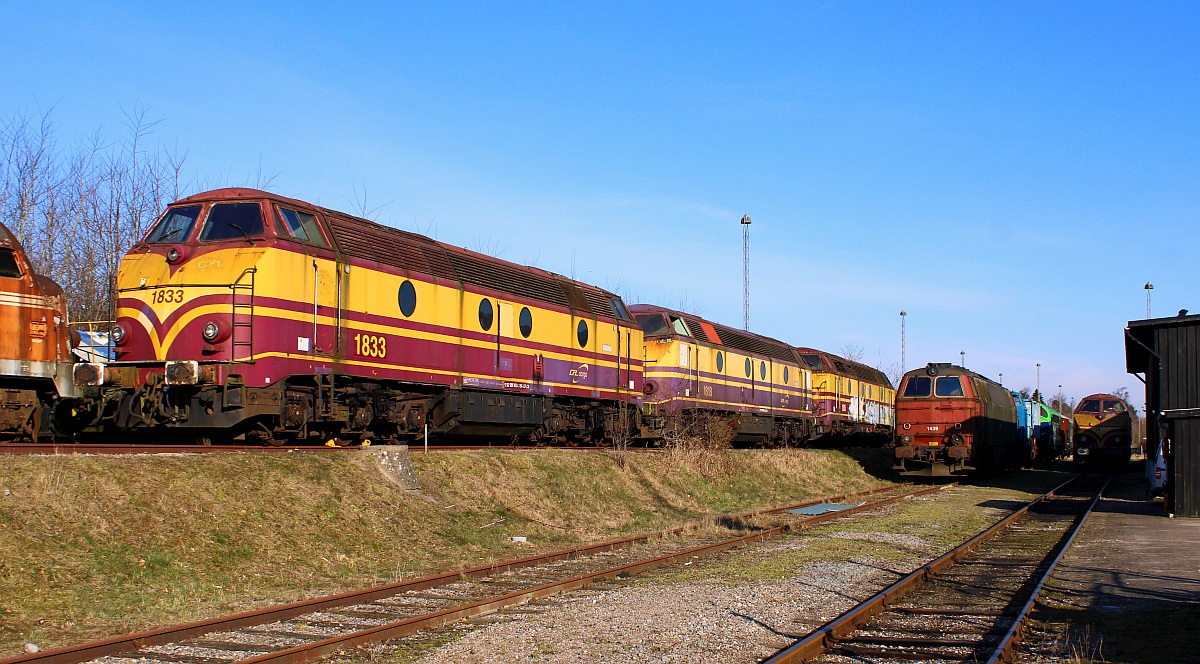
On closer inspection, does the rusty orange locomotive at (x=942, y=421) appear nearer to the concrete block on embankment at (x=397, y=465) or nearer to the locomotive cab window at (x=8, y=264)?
the concrete block on embankment at (x=397, y=465)

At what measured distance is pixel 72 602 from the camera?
30.3 ft

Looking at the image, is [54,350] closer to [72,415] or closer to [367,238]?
[72,415]

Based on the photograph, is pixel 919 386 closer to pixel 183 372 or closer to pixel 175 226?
pixel 175 226

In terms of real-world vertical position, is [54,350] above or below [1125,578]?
above

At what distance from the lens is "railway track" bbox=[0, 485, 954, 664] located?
7875mm

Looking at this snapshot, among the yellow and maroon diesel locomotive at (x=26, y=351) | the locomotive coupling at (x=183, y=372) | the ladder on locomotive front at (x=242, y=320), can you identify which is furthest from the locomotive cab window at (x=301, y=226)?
the yellow and maroon diesel locomotive at (x=26, y=351)

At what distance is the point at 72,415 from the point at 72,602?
21.9ft

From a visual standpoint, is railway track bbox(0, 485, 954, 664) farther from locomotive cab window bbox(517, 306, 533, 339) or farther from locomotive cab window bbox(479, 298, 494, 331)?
locomotive cab window bbox(517, 306, 533, 339)

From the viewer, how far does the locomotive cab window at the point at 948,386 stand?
1184 inches

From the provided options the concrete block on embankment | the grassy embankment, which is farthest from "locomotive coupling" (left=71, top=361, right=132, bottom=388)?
the concrete block on embankment

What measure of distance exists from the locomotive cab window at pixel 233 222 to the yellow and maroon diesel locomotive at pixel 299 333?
2 centimetres

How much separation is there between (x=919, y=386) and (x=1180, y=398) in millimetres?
10408

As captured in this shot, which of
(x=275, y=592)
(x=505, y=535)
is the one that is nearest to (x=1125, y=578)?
(x=505, y=535)

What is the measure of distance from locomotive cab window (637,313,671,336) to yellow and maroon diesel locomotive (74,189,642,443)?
829cm
